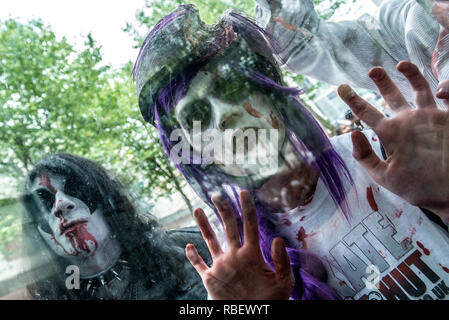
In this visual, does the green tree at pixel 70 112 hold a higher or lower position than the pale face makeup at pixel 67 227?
higher

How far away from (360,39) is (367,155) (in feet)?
1.43

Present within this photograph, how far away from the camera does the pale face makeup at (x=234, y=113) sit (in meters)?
0.78

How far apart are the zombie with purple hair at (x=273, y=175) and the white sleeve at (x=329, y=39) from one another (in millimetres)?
54

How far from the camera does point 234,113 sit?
0.78 m

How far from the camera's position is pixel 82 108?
84cm

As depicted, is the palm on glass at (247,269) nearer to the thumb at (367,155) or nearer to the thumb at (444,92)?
the thumb at (367,155)

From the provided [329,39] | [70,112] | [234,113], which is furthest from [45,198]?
[329,39]

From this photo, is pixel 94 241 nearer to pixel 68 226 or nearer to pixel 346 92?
pixel 68 226

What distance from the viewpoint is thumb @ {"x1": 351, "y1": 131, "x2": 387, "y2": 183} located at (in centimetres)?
64

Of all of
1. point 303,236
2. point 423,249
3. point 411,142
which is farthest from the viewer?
point 303,236

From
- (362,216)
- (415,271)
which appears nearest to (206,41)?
(362,216)

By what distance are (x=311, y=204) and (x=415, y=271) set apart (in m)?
0.30

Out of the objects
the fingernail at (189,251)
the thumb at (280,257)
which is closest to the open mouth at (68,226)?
the fingernail at (189,251)

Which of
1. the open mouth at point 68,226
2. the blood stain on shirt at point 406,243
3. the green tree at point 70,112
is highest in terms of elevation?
the green tree at point 70,112
